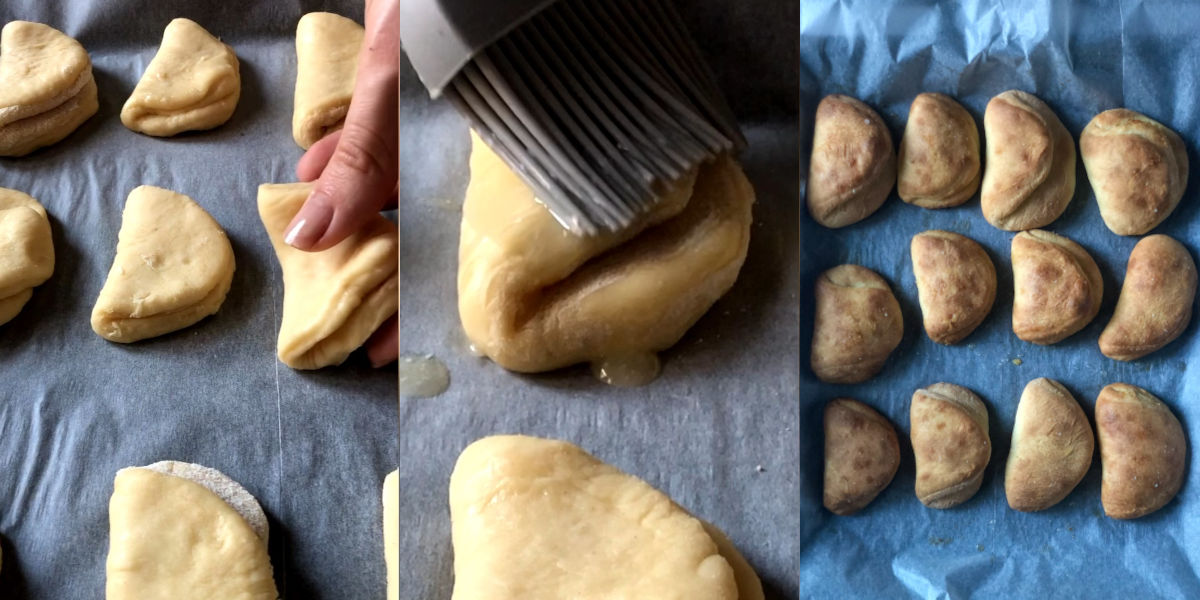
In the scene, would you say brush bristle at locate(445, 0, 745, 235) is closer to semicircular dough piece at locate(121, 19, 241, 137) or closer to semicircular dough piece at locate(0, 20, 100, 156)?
semicircular dough piece at locate(121, 19, 241, 137)

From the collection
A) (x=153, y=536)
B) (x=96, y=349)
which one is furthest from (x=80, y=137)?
(x=153, y=536)

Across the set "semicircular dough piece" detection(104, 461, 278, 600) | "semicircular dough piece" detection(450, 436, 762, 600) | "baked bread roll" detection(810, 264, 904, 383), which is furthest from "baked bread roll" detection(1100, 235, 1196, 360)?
"semicircular dough piece" detection(104, 461, 278, 600)

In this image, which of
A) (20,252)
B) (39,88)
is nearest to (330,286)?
(20,252)

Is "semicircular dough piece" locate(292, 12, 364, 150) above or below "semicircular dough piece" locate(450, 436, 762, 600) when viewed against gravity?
above

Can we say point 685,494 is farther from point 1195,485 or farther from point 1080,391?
point 1195,485

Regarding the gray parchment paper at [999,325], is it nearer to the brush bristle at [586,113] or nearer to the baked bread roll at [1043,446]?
the baked bread roll at [1043,446]

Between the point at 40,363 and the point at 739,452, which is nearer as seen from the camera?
the point at 739,452
